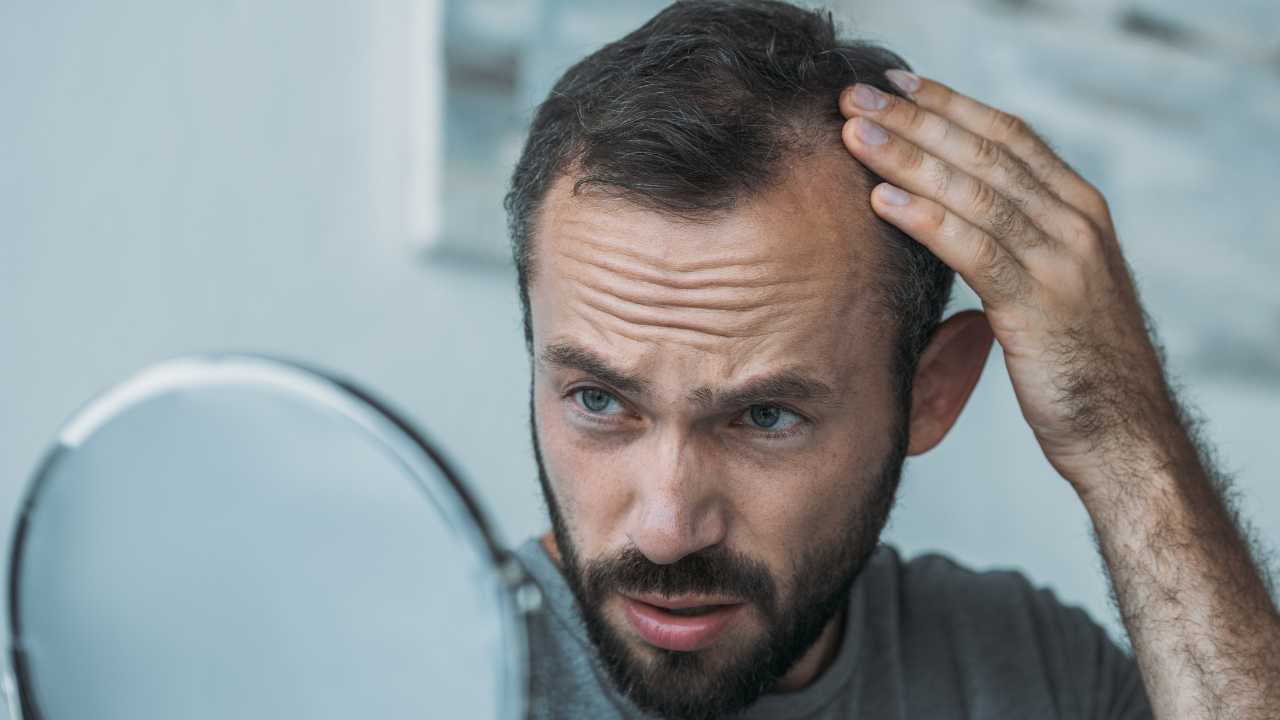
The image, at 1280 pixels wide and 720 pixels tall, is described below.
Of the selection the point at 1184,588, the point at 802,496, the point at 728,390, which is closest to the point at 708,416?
the point at 728,390

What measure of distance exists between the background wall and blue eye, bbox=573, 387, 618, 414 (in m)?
0.68

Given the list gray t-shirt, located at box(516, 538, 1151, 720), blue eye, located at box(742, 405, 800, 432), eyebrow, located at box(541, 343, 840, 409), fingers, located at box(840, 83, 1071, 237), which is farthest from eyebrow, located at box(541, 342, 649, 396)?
fingers, located at box(840, 83, 1071, 237)

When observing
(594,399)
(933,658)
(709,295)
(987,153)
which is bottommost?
(933,658)

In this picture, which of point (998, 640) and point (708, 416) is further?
point (998, 640)

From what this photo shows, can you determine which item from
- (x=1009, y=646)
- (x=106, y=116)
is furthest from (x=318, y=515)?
(x=106, y=116)

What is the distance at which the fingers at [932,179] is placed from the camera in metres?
1.12

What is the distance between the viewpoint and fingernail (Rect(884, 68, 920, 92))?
1179 mm

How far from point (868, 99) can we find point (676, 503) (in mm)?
408

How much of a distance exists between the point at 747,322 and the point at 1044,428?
0.34 meters

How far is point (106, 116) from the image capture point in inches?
62.8

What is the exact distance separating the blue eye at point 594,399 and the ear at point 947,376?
0.35 m

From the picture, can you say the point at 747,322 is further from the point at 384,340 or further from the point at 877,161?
the point at 384,340

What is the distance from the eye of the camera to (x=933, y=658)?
1347mm

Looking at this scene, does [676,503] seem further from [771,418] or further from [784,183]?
[784,183]
